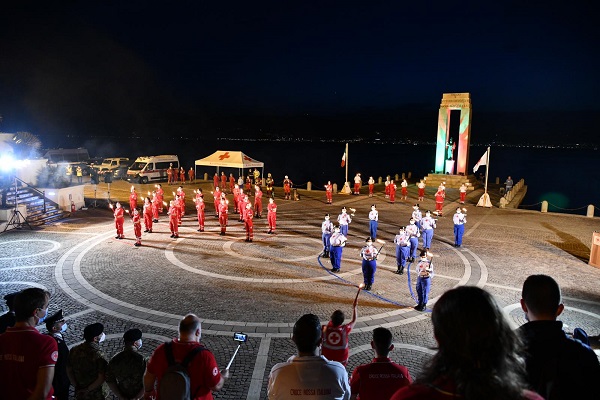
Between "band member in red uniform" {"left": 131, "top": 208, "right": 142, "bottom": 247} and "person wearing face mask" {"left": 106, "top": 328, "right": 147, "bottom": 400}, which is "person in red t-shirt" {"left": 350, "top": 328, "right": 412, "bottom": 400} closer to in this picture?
"person wearing face mask" {"left": 106, "top": 328, "right": 147, "bottom": 400}

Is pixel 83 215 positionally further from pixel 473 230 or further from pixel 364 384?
pixel 364 384

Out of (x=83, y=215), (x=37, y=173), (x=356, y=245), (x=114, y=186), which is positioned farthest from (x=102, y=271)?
(x=114, y=186)

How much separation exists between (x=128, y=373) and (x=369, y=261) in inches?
330

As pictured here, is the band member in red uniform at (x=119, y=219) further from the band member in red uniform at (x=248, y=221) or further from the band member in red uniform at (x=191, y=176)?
the band member in red uniform at (x=191, y=176)

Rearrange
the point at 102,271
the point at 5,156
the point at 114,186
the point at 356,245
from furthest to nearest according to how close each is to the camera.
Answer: the point at 114,186 < the point at 5,156 < the point at 356,245 < the point at 102,271

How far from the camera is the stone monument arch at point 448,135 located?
129 ft

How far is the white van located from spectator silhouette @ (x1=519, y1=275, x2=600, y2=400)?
37.9m

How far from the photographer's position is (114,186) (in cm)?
3622

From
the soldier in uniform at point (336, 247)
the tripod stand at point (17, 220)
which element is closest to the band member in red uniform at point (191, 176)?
the tripod stand at point (17, 220)

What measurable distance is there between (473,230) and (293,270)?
11.4 metres

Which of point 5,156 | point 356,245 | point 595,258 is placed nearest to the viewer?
point 595,258

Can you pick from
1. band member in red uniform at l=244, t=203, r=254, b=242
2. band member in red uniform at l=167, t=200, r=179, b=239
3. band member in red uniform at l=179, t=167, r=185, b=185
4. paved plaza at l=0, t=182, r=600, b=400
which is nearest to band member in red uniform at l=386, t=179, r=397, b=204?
paved plaza at l=0, t=182, r=600, b=400

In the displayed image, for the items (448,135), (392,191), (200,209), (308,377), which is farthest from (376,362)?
(448,135)

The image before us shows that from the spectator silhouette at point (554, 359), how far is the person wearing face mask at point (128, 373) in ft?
13.0
